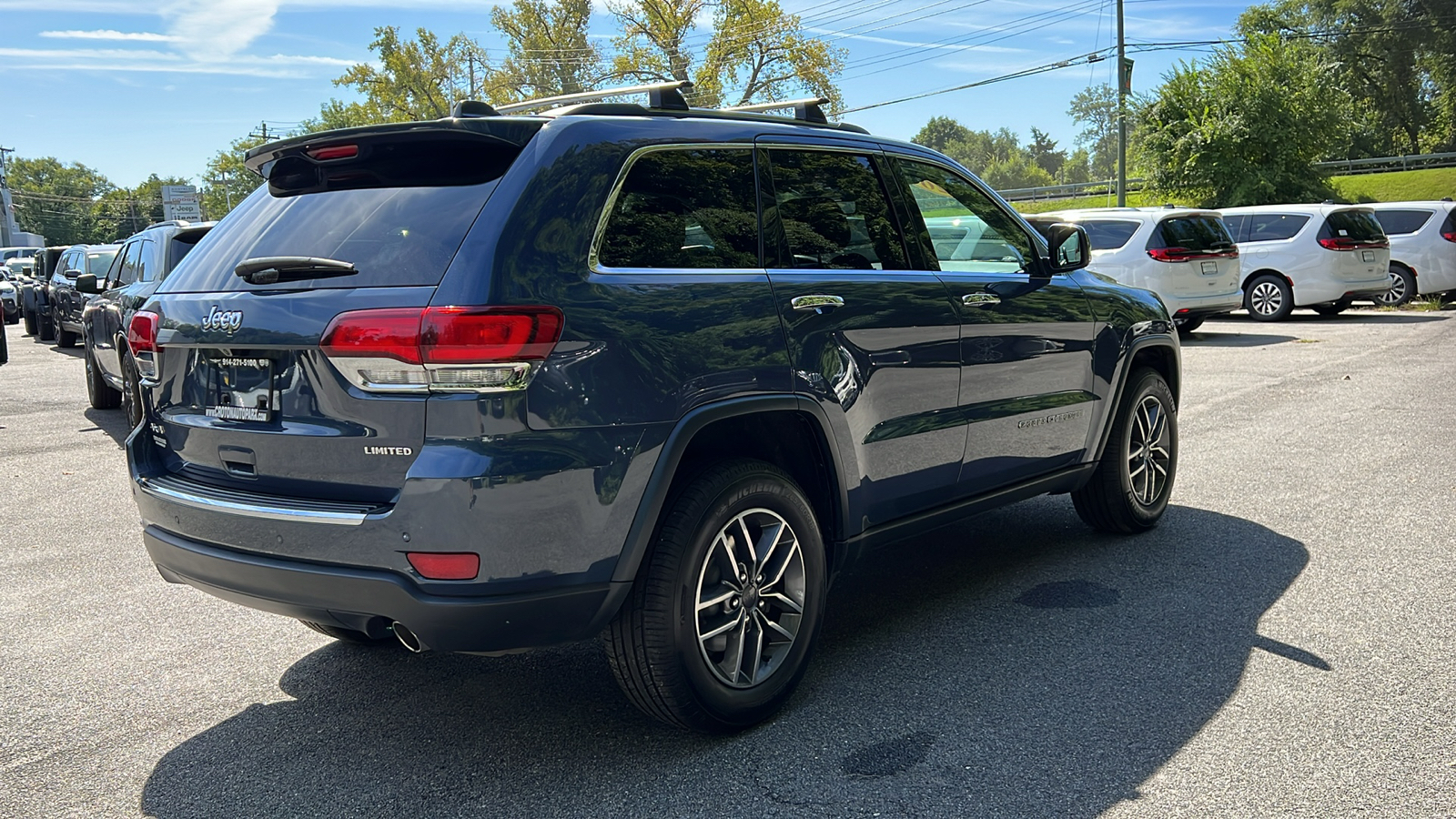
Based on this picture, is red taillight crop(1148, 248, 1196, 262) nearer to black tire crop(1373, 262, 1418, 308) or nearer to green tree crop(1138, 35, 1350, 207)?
black tire crop(1373, 262, 1418, 308)

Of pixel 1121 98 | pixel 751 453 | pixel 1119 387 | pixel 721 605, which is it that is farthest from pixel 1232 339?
pixel 1121 98

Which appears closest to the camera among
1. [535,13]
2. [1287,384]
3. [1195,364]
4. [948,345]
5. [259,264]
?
[259,264]

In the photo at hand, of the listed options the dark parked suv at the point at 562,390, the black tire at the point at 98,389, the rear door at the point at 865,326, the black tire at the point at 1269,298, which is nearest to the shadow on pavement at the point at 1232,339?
the black tire at the point at 1269,298

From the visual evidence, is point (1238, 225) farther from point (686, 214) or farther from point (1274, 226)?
point (686, 214)

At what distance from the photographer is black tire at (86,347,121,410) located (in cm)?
1147

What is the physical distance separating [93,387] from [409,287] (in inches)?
402

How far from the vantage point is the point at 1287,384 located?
1105cm

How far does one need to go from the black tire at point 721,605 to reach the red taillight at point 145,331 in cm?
177

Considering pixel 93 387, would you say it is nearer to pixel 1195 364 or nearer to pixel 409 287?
pixel 409 287

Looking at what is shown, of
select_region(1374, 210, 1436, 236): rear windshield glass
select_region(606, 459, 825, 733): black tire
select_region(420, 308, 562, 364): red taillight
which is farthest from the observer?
select_region(1374, 210, 1436, 236): rear windshield glass

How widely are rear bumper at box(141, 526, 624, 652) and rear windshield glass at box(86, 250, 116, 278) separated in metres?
17.5

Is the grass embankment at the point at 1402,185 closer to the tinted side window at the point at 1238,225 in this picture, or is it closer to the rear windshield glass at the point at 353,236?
the tinted side window at the point at 1238,225

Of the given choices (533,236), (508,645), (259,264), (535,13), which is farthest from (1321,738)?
(535,13)

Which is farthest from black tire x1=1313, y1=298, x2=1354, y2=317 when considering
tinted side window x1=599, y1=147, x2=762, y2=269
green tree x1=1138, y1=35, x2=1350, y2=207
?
tinted side window x1=599, y1=147, x2=762, y2=269
